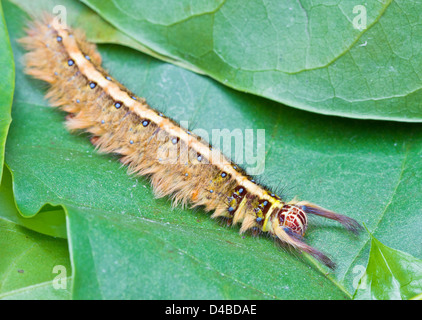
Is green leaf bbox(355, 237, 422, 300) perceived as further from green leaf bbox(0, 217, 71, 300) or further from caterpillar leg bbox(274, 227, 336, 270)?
green leaf bbox(0, 217, 71, 300)

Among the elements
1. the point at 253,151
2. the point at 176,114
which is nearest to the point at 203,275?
the point at 253,151

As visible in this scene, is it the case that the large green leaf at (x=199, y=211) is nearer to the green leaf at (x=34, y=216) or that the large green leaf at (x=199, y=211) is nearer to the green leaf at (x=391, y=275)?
the green leaf at (x=34, y=216)

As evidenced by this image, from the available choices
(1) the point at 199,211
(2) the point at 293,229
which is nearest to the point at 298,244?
(2) the point at 293,229

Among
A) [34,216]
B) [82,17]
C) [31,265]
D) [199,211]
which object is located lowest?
[31,265]

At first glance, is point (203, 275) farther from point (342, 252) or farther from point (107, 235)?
point (342, 252)

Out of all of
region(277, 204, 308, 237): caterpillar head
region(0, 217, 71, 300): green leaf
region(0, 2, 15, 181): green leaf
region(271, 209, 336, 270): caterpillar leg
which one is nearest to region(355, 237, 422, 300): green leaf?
region(271, 209, 336, 270): caterpillar leg

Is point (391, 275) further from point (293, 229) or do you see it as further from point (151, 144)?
point (151, 144)
